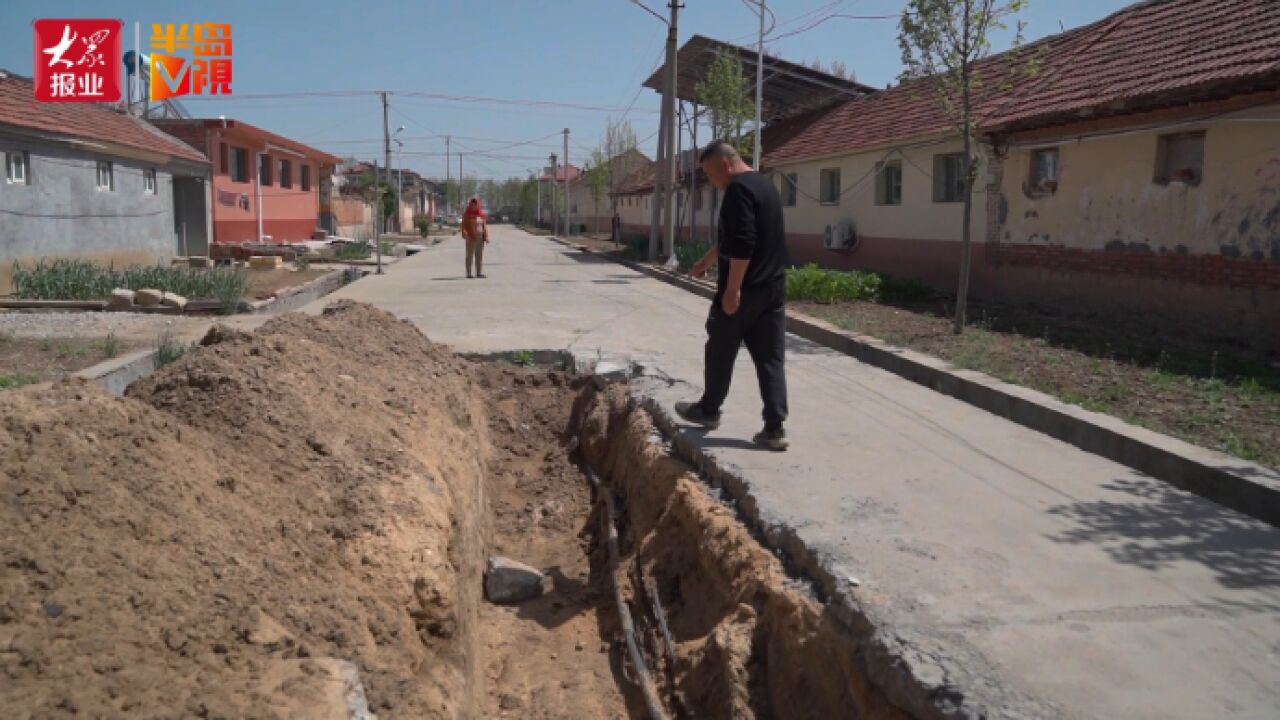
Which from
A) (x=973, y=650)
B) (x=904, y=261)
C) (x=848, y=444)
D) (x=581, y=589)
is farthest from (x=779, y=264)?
(x=904, y=261)

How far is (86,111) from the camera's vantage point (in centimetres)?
1995

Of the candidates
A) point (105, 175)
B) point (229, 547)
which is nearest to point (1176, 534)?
point (229, 547)

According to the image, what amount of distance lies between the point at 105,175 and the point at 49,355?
12060 mm

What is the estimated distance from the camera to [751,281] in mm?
5191

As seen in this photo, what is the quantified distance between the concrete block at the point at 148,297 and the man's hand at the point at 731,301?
10.4 m

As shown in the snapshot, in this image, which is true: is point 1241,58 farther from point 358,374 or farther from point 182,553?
point 182,553

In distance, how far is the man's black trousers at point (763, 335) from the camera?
523 cm

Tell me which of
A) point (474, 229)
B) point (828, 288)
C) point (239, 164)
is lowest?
point (828, 288)

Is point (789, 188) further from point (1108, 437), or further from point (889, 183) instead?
point (1108, 437)

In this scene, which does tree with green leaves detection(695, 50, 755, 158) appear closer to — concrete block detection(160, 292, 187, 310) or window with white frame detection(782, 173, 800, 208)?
window with white frame detection(782, 173, 800, 208)

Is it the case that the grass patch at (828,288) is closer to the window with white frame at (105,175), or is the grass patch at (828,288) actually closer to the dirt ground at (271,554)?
the dirt ground at (271,554)

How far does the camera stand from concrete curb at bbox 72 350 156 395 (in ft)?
25.1

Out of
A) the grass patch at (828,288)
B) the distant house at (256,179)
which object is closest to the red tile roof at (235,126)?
the distant house at (256,179)

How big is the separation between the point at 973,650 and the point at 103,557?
2.65 meters
